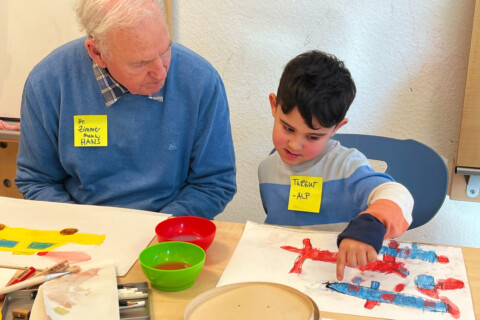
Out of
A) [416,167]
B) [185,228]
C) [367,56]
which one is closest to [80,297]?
[185,228]

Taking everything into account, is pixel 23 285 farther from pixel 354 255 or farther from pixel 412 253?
pixel 412 253

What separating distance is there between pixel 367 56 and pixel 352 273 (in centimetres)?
126

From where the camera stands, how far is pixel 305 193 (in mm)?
1385

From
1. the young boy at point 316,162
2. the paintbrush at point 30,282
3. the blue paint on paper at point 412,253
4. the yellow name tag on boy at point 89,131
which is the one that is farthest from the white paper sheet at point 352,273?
the yellow name tag on boy at point 89,131

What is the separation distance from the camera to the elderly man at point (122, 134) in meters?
1.46

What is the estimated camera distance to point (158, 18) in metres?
1.27

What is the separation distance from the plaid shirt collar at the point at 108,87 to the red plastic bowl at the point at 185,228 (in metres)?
0.49

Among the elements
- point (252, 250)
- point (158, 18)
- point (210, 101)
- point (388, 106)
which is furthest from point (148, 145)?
point (388, 106)

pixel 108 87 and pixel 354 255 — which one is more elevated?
pixel 108 87

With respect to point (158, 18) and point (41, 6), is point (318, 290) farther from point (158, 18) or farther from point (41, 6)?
point (41, 6)

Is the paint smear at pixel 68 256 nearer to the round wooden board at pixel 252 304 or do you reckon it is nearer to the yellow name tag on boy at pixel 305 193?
the round wooden board at pixel 252 304

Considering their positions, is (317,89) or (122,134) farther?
(122,134)

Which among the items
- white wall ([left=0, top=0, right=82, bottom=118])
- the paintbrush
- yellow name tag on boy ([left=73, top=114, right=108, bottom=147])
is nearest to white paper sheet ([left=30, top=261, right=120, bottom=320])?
the paintbrush

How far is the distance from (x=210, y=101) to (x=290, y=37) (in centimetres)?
74
